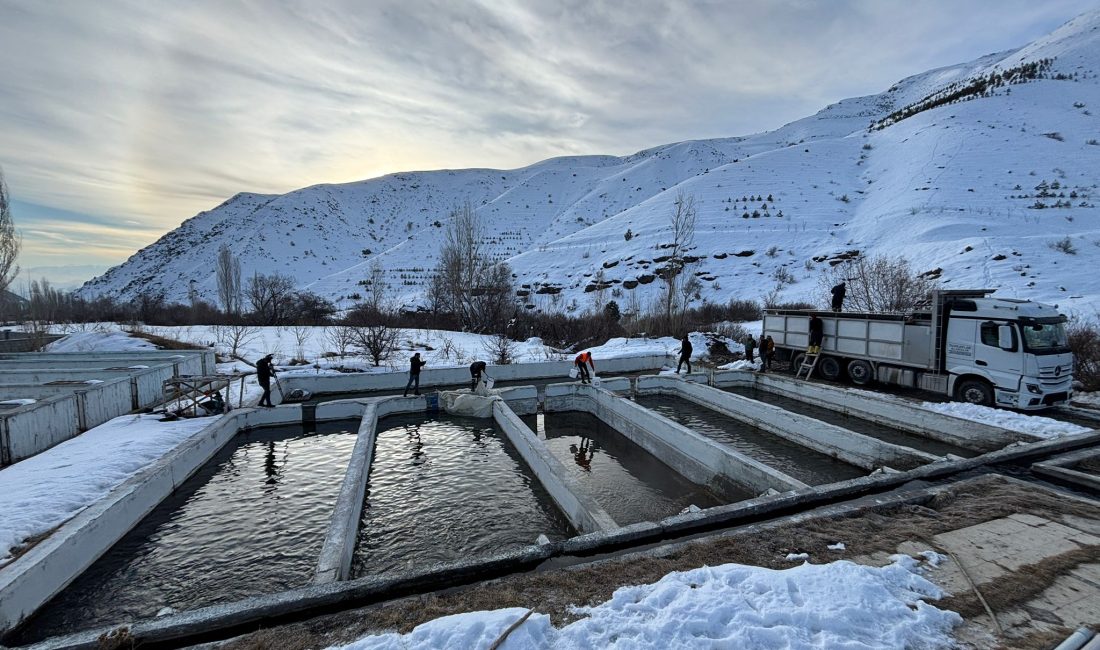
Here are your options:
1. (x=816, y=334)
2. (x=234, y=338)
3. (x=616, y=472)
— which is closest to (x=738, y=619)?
(x=616, y=472)

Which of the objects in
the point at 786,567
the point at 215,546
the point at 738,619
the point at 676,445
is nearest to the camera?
the point at 738,619

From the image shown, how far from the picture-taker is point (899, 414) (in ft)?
37.0

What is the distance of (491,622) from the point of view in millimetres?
3547

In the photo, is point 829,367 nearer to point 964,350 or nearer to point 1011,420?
point 964,350

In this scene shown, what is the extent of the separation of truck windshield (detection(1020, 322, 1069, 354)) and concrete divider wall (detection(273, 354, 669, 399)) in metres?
10.6

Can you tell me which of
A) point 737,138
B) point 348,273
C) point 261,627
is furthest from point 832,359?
point 737,138

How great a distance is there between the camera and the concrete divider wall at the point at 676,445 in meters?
8.11

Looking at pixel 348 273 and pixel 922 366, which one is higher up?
pixel 348 273

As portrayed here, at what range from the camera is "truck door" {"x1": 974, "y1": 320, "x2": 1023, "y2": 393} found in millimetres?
10445

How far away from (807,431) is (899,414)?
272cm

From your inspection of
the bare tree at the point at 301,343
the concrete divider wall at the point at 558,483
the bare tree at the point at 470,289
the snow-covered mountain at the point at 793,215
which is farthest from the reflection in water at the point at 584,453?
the snow-covered mountain at the point at 793,215

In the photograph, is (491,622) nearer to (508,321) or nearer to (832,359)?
(832,359)

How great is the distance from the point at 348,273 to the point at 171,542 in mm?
53846

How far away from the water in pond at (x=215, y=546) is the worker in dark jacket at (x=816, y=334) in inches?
555
